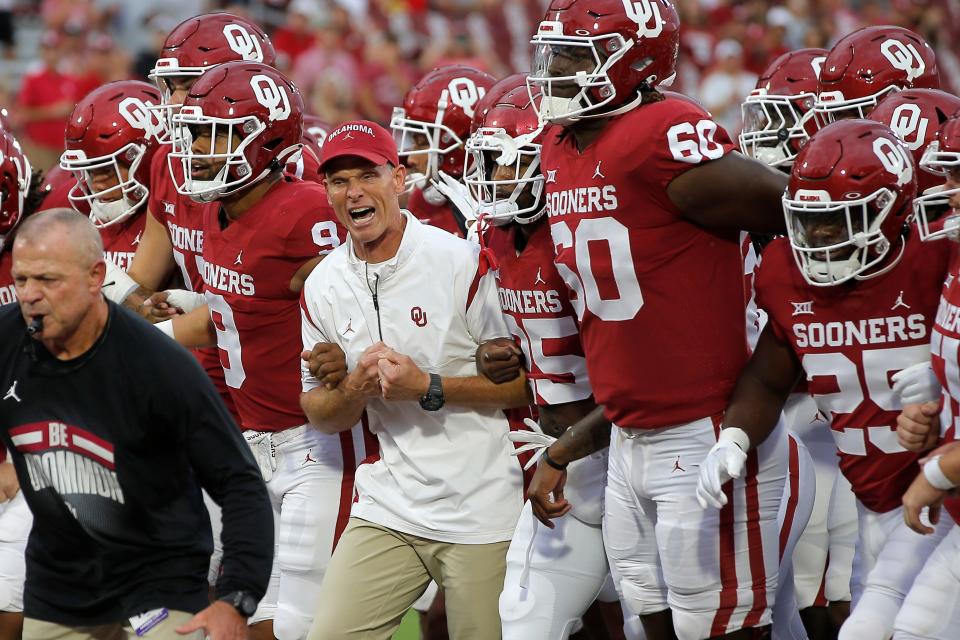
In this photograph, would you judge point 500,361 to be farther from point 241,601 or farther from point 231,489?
point 241,601

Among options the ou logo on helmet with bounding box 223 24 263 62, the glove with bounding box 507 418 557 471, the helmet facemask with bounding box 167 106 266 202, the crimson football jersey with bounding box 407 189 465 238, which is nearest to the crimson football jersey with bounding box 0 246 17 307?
the helmet facemask with bounding box 167 106 266 202

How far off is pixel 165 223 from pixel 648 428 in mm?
2439

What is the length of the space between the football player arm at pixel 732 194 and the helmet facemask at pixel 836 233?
0.10 meters

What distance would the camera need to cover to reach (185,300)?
5.61m

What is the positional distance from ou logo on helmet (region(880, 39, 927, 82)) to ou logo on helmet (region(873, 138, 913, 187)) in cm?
156

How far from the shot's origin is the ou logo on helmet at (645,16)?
169 inches

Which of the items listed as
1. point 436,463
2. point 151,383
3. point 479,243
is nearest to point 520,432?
point 436,463

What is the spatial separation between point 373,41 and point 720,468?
1029cm

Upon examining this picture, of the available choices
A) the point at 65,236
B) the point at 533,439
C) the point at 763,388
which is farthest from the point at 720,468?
the point at 65,236

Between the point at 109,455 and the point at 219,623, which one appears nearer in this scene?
the point at 219,623

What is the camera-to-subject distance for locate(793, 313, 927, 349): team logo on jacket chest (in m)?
4.03

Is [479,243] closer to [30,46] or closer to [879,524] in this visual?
[879,524]

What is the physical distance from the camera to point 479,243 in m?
4.91

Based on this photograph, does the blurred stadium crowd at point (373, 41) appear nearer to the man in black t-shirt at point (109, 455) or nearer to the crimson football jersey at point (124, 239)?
the crimson football jersey at point (124, 239)
